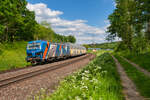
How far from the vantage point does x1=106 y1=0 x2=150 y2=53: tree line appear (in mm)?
23188

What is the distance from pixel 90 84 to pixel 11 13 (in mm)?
35727

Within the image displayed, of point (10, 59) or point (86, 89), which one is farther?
point (10, 59)

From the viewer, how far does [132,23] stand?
84.8 ft

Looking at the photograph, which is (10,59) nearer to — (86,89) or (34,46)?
(34,46)

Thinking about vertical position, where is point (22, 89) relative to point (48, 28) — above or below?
below

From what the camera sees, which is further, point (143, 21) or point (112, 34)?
point (112, 34)

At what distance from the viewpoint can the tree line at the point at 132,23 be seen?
23188mm

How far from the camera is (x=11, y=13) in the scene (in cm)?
3509

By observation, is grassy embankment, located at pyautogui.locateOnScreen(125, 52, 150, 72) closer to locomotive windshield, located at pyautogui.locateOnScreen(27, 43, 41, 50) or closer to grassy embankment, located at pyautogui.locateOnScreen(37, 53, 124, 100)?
grassy embankment, located at pyautogui.locateOnScreen(37, 53, 124, 100)

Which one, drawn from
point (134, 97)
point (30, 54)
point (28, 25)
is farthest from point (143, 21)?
point (28, 25)

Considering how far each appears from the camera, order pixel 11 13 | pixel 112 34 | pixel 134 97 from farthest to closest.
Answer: pixel 112 34
pixel 11 13
pixel 134 97

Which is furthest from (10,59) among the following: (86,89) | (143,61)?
(86,89)

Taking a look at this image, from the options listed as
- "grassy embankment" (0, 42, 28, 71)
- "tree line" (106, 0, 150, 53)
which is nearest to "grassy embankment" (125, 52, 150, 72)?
"tree line" (106, 0, 150, 53)

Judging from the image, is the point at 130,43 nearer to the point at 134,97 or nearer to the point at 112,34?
the point at 112,34
